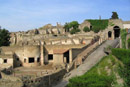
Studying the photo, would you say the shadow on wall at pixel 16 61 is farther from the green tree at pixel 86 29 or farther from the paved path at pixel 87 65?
the green tree at pixel 86 29

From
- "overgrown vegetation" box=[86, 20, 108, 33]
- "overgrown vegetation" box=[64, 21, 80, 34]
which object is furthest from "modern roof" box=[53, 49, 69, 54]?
"overgrown vegetation" box=[64, 21, 80, 34]

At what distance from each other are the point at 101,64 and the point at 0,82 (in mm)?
13530

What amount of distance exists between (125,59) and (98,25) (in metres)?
36.0

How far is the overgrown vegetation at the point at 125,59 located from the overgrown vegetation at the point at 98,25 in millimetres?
27558

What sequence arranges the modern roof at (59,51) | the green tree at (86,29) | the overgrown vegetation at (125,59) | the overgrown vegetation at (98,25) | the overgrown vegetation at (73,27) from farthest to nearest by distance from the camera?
the overgrown vegetation at (73,27) → the green tree at (86,29) → the overgrown vegetation at (98,25) → the modern roof at (59,51) → the overgrown vegetation at (125,59)

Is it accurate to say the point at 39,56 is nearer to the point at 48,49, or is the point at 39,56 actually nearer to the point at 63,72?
the point at 48,49

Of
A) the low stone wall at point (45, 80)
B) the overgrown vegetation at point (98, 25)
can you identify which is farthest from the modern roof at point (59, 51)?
the overgrown vegetation at point (98, 25)

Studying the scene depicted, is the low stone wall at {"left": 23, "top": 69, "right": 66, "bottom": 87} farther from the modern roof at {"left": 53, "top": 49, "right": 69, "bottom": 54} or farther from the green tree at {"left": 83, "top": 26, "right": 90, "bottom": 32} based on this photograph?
the green tree at {"left": 83, "top": 26, "right": 90, "bottom": 32}

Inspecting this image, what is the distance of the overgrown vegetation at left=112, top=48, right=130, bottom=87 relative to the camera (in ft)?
60.5

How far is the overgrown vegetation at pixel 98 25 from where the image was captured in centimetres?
5715

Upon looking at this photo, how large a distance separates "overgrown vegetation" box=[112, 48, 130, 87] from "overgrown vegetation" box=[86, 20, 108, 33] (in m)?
27.6

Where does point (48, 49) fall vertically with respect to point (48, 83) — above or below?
above

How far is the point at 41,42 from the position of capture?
4825 cm

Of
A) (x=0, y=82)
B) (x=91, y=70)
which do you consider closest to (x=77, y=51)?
(x=91, y=70)
